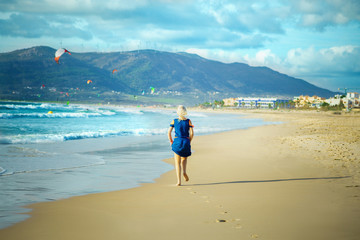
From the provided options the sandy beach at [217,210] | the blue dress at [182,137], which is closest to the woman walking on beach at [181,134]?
the blue dress at [182,137]

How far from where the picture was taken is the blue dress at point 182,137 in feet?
25.3

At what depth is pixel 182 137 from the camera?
779 cm

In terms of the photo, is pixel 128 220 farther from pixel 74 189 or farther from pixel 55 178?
pixel 55 178

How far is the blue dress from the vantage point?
7.71 m

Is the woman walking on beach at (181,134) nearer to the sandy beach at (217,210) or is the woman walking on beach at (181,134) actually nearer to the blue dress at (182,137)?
the blue dress at (182,137)

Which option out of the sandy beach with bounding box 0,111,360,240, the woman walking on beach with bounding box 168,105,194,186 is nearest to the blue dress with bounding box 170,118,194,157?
the woman walking on beach with bounding box 168,105,194,186

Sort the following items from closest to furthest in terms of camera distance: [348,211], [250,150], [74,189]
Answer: [348,211] → [74,189] → [250,150]

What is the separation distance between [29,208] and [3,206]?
1.62 ft

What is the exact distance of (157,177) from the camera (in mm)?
8852

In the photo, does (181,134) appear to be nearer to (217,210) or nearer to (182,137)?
(182,137)

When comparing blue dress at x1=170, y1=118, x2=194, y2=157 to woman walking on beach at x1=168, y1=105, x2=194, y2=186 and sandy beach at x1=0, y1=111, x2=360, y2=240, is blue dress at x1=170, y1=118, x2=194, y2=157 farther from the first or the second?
sandy beach at x1=0, y1=111, x2=360, y2=240

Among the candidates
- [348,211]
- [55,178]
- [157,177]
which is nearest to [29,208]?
[55,178]

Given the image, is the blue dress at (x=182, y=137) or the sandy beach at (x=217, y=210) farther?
the blue dress at (x=182, y=137)

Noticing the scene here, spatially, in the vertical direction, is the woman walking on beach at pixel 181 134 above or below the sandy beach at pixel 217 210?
above
